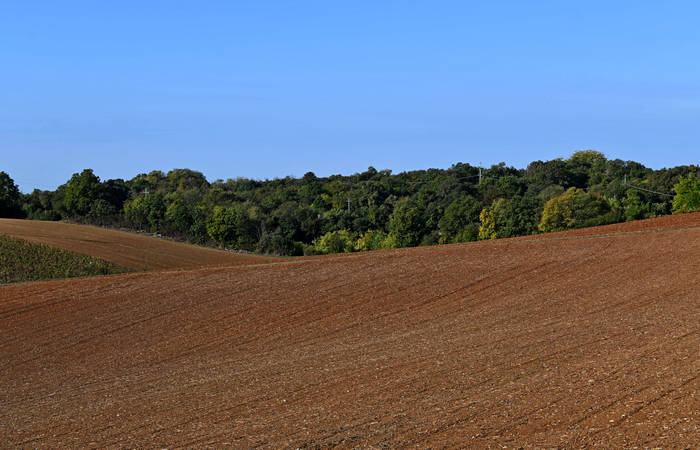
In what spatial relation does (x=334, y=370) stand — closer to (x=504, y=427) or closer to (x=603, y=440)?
(x=504, y=427)

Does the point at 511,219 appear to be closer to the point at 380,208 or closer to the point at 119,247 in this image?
the point at 380,208

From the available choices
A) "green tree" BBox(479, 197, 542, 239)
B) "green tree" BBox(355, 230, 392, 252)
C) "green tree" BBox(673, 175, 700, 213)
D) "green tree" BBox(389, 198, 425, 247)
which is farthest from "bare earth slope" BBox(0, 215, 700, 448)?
"green tree" BBox(355, 230, 392, 252)

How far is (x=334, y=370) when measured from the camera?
15656 millimetres

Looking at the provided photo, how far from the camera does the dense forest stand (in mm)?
76375

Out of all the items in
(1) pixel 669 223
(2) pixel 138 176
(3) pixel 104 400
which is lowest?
(3) pixel 104 400

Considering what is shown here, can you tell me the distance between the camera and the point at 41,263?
157 ft

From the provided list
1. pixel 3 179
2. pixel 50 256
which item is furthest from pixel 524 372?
pixel 3 179

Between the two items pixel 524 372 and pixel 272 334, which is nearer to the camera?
pixel 524 372

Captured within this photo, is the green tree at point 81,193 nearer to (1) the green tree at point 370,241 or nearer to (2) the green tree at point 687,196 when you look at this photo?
(1) the green tree at point 370,241

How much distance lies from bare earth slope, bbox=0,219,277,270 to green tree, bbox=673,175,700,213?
40426 mm

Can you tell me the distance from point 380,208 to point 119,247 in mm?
43712

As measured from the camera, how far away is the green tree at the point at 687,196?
71.8m

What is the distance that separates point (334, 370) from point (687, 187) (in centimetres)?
6695

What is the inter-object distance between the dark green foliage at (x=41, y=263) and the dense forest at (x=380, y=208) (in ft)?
107
